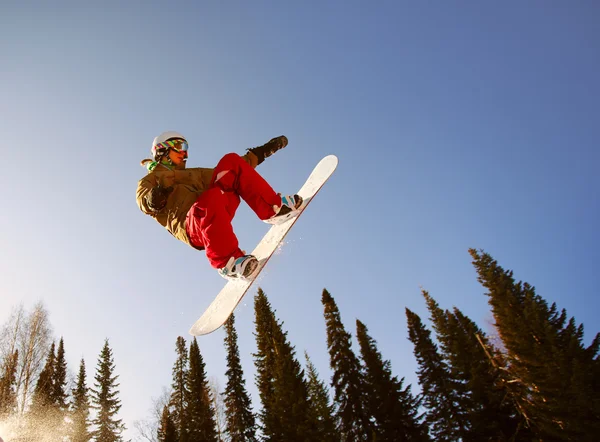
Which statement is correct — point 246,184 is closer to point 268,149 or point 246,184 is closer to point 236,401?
point 268,149

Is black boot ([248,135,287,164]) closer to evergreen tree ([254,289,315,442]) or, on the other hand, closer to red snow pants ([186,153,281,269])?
red snow pants ([186,153,281,269])

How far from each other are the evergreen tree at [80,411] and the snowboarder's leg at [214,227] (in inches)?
1196

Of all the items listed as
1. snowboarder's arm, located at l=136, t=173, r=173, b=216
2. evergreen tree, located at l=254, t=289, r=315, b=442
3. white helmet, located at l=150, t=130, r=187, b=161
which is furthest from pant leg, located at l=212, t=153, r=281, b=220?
evergreen tree, located at l=254, t=289, r=315, b=442

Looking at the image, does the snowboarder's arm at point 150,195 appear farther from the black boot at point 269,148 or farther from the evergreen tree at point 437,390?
the evergreen tree at point 437,390

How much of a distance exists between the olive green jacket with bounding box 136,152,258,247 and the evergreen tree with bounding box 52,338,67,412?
32.5 metres

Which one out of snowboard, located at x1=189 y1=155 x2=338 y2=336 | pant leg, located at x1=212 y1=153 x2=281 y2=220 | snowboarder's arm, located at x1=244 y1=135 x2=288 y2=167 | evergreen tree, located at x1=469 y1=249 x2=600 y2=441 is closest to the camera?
pant leg, located at x1=212 y1=153 x2=281 y2=220

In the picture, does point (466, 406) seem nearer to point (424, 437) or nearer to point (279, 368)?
point (424, 437)

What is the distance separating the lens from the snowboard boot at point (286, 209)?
14.5 feet

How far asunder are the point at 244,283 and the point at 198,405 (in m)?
26.1

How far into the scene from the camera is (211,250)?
3.84 m

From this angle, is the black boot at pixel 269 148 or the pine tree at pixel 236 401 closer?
the black boot at pixel 269 148

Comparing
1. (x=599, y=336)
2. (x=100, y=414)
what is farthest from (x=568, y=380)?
(x=100, y=414)

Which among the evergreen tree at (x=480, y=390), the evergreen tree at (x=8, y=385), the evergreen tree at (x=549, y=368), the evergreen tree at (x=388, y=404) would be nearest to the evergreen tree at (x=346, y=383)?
the evergreen tree at (x=388, y=404)

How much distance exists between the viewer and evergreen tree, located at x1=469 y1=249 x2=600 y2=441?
49.8ft
